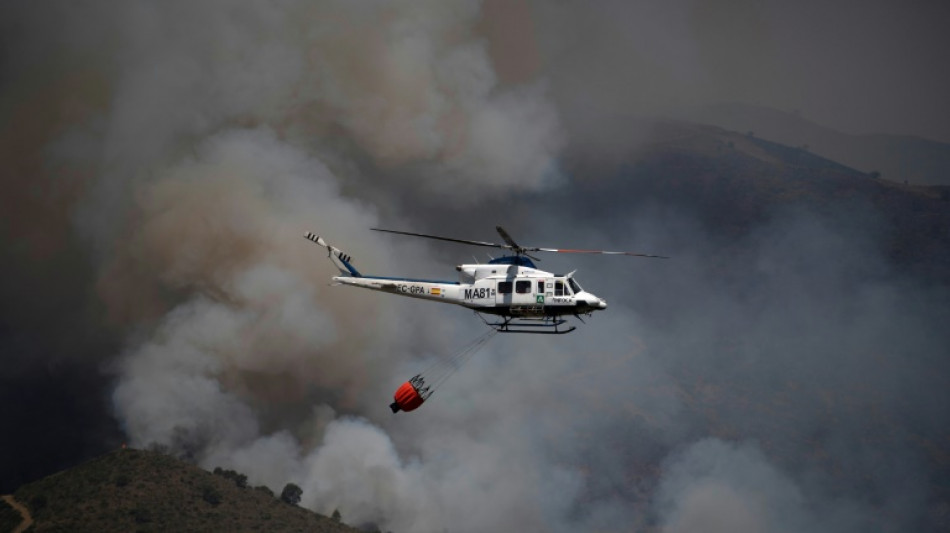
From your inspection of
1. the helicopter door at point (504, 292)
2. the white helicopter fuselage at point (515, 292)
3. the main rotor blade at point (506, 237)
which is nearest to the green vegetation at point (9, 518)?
the white helicopter fuselage at point (515, 292)

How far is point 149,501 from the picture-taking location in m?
115

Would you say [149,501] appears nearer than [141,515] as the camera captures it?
No

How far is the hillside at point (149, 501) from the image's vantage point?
4363 inches

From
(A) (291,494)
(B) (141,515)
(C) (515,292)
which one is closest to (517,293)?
(C) (515,292)

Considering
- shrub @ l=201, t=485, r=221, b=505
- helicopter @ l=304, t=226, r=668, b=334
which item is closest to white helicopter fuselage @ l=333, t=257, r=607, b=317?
helicopter @ l=304, t=226, r=668, b=334

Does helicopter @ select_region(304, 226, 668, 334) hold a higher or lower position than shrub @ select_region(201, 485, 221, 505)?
lower

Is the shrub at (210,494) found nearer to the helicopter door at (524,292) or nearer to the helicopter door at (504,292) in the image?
the helicopter door at (504,292)

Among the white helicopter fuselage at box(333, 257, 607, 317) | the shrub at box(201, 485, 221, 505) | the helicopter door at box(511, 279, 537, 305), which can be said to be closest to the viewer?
the white helicopter fuselage at box(333, 257, 607, 317)

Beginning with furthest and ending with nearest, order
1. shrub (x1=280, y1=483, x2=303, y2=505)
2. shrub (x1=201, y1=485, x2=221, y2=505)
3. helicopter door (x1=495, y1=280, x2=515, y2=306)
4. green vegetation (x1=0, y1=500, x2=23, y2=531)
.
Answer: shrub (x1=280, y1=483, x2=303, y2=505), shrub (x1=201, y1=485, x2=221, y2=505), green vegetation (x1=0, y1=500, x2=23, y2=531), helicopter door (x1=495, y1=280, x2=515, y2=306)

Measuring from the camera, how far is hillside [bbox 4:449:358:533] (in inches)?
4363

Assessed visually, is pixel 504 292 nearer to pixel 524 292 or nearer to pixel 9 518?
pixel 524 292

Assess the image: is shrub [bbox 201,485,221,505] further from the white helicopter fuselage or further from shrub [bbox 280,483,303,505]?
the white helicopter fuselage

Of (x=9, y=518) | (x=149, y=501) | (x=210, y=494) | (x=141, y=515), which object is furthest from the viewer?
(x=210, y=494)

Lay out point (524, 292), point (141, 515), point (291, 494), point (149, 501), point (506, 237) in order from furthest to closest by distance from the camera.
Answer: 1. point (291, 494)
2. point (149, 501)
3. point (141, 515)
4. point (524, 292)
5. point (506, 237)
